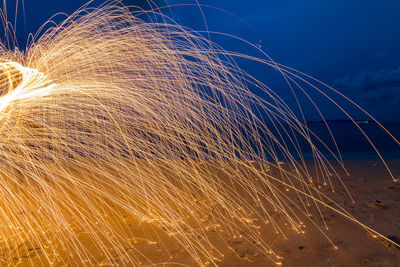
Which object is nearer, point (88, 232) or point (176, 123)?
point (88, 232)

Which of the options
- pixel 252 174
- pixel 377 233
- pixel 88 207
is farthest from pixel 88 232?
pixel 252 174

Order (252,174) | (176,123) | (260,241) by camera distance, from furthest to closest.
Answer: (252,174)
(176,123)
(260,241)

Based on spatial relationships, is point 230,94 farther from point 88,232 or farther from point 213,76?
point 88,232

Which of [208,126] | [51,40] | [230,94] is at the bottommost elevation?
[208,126]

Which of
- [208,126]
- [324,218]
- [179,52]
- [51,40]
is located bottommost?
[324,218]

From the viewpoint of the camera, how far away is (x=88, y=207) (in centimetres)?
478

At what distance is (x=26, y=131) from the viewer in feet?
14.1

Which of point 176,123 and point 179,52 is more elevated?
point 179,52

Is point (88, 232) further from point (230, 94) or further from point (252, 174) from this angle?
point (252, 174)

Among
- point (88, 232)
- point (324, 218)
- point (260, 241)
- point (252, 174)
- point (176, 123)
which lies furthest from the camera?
point (252, 174)

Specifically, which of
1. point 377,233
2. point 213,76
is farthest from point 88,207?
point 377,233

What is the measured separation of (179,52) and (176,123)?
121 cm

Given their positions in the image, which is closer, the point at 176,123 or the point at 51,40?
the point at 51,40

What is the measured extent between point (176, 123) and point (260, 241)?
2352 mm
